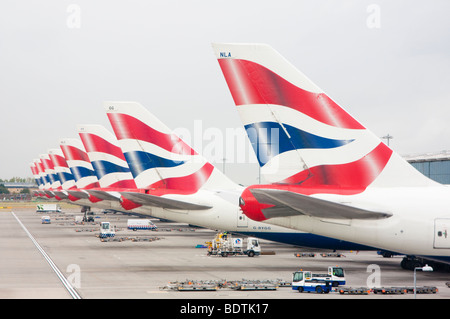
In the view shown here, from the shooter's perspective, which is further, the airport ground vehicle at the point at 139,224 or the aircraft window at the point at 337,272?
the airport ground vehicle at the point at 139,224

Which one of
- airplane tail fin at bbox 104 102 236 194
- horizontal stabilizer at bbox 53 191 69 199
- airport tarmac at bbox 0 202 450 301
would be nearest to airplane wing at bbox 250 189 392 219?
airport tarmac at bbox 0 202 450 301

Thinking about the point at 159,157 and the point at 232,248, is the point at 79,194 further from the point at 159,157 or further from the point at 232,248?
the point at 159,157

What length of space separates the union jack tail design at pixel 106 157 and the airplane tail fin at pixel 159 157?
2131 centimetres

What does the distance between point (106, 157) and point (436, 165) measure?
3802cm

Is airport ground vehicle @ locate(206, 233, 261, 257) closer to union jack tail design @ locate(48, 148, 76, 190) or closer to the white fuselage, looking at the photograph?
the white fuselage

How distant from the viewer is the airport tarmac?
1113 inches

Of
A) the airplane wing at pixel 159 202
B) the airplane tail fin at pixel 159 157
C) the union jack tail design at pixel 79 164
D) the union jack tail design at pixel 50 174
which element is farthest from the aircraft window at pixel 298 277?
the union jack tail design at pixel 50 174

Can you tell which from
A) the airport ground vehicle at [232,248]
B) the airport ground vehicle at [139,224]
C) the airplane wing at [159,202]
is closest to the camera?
the airplane wing at [159,202]

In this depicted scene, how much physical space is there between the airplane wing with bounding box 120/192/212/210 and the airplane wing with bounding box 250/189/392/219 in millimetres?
18499

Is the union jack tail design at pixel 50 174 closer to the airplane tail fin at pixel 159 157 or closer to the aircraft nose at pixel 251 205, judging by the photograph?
the airplane tail fin at pixel 159 157

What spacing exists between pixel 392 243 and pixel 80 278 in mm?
19055

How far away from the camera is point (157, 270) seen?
3762cm

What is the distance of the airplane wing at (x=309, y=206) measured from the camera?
2089 centimetres
